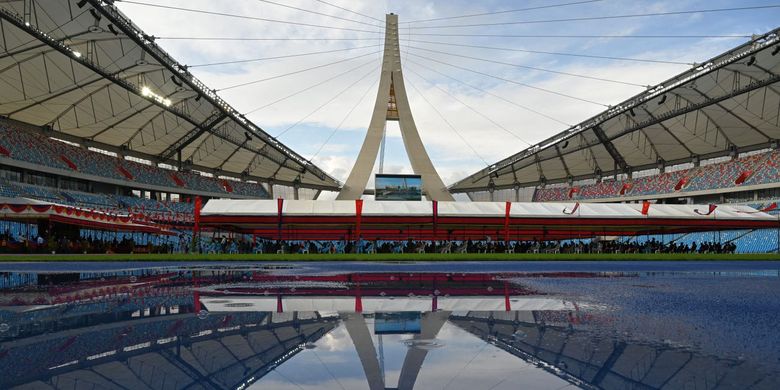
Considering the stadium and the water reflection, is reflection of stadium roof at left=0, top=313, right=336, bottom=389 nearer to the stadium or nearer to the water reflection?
the water reflection

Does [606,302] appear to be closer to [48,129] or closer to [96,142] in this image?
[48,129]

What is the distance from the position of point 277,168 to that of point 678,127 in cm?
5200

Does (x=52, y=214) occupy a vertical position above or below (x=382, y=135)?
below

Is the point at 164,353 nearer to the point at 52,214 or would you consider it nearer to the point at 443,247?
the point at 52,214

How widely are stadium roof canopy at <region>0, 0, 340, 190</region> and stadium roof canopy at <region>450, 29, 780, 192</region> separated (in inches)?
1306

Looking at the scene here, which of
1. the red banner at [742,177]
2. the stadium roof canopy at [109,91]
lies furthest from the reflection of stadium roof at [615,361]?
A: the red banner at [742,177]

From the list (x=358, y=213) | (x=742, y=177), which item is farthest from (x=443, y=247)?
(x=742, y=177)

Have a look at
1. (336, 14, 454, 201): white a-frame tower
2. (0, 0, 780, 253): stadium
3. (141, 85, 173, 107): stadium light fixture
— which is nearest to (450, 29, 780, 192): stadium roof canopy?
(0, 0, 780, 253): stadium

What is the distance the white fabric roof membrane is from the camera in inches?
1419

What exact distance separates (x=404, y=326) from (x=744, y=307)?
247 inches

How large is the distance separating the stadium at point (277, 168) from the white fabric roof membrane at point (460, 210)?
0.12m

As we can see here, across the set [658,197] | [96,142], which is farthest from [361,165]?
[658,197]

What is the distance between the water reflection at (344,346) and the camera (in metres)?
5.17

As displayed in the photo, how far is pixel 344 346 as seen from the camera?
22.0ft
